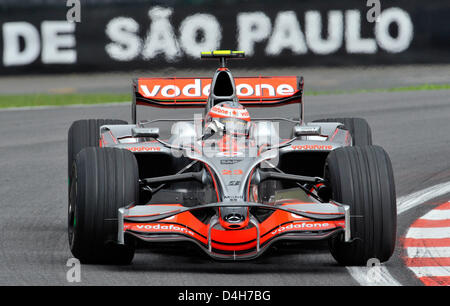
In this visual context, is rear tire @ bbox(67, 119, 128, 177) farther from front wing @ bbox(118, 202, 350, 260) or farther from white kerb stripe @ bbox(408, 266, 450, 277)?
white kerb stripe @ bbox(408, 266, 450, 277)

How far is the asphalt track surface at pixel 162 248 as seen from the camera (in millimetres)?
6840

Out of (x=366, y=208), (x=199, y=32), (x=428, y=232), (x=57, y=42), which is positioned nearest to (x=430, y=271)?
(x=366, y=208)

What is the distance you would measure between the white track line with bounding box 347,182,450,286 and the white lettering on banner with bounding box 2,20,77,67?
31.4ft

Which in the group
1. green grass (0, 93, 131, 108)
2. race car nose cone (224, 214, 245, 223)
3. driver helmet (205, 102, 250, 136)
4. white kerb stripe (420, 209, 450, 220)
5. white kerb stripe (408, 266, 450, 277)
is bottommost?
white kerb stripe (420, 209, 450, 220)

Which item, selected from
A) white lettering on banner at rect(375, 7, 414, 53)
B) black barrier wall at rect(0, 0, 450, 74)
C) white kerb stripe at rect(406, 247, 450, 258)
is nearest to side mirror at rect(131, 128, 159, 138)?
white kerb stripe at rect(406, 247, 450, 258)

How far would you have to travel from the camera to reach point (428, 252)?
7.73 m

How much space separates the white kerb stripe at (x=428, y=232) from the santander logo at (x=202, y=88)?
193 cm

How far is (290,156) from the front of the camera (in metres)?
8.43

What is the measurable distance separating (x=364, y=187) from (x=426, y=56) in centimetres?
1279

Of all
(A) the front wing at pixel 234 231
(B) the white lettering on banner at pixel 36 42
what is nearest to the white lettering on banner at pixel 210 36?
(B) the white lettering on banner at pixel 36 42

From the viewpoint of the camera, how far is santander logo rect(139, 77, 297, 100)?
389 inches

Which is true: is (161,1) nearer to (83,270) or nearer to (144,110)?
(144,110)

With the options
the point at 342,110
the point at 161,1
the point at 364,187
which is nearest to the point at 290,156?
the point at 364,187

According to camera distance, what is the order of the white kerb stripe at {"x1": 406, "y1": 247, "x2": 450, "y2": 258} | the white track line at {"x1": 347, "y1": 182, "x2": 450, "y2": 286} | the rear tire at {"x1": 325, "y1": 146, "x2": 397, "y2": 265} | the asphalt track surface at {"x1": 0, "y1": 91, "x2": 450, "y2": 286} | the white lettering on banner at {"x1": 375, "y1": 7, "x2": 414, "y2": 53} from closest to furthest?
1. the white track line at {"x1": 347, "y1": 182, "x2": 450, "y2": 286}
2. the asphalt track surface at {"x1": 0, "y1": 91, "x2": 450, "y2": 286}
3. the rear tire at {"x1": 325, "y1": 146, "x2": 397, "y2": 265}
4. the white kerb stripe at {"x1": 406, "y1": 247, "x2": 450, "y2": 258}
5. the white lettering on banner at {"x1": 375, "y1": 7, "x2": 414, "y2": 53}
